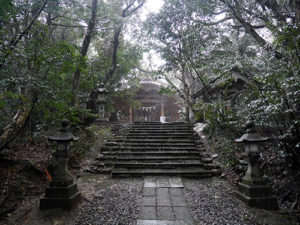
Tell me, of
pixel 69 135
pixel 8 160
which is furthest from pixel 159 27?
pixel 8 160

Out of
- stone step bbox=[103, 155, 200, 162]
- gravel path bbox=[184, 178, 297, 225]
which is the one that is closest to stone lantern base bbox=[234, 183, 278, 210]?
gravel path bbox=[184, 178, 297, 225]

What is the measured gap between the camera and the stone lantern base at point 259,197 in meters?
3.02

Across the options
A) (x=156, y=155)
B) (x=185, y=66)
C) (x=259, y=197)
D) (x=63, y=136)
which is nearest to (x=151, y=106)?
(x=185, y=66)

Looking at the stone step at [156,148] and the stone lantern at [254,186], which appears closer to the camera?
the stone lantern at [254,186]

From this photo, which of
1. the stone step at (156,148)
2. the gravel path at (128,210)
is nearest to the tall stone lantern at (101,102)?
the stone step at (156,148)

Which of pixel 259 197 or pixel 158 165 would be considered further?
pixel 158 165

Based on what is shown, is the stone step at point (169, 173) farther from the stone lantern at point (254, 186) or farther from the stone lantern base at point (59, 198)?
the stone lantern base at point (59, 198)

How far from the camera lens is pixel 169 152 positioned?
601cm

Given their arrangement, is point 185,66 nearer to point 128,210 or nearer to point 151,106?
point 151,106

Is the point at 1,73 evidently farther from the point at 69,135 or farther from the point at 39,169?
the point at 39,169

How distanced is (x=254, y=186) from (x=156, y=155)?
329 cm

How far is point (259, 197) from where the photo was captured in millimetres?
3080

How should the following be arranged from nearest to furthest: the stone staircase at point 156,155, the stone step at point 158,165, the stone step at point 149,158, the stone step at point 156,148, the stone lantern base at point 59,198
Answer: the stone lantern base at point 59,198
the stone staircase at point 156,155
the stone step at point 158,165
the stone step at point 149,158
the stone step at point 156,148

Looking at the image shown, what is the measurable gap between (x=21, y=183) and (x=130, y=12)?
987 cm
